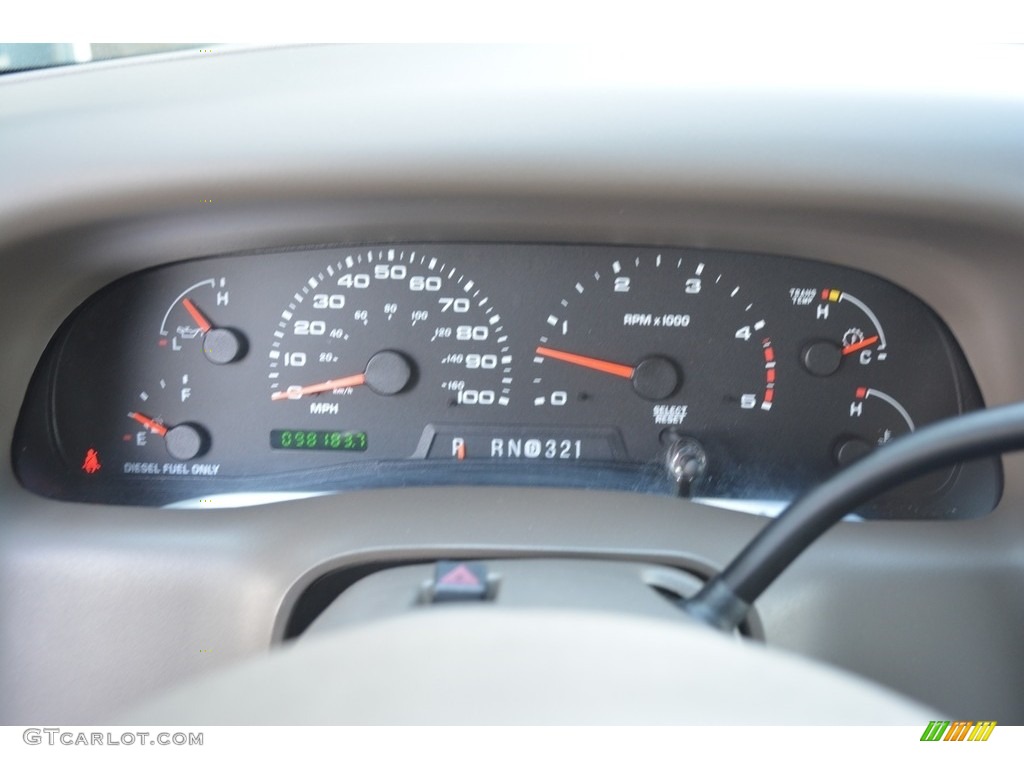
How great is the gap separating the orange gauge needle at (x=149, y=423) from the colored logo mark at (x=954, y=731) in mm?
1078

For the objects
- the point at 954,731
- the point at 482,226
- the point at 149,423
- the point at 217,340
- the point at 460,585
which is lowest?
the point at 954,731

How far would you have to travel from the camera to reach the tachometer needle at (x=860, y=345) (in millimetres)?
1312

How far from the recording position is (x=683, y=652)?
0.80m

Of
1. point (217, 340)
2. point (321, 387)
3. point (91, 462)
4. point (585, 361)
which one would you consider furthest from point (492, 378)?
point (91, 462)

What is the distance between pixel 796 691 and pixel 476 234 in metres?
0.75

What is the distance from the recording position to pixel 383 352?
4.37ft

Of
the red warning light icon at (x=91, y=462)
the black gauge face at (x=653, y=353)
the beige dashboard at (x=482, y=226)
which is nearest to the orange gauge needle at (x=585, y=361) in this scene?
the black gauge face at (x=653, y=353)

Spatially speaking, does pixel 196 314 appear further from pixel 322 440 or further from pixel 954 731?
pixel 954 731

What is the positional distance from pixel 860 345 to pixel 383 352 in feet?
2.27

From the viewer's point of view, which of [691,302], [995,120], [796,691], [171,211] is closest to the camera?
[796,691]

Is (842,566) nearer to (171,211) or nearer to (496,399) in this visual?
(496,399)

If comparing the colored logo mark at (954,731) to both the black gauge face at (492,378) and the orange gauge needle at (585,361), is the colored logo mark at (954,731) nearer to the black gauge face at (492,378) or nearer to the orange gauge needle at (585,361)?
the black gauge face at (492,378)

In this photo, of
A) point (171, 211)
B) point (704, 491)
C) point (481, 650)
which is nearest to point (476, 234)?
point (171, 211)

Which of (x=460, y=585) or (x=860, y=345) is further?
(x=860, y=345)
